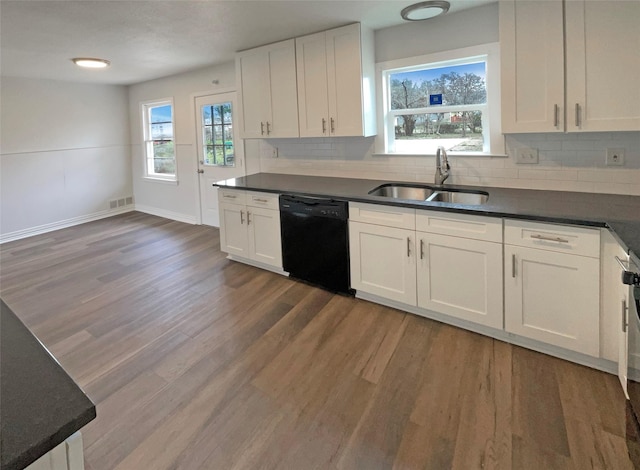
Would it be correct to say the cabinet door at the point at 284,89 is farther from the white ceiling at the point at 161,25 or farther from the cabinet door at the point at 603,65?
the cabinet door at the point at 603,65

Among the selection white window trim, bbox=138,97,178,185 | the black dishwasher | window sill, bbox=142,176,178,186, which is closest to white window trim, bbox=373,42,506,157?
the black dishwasher

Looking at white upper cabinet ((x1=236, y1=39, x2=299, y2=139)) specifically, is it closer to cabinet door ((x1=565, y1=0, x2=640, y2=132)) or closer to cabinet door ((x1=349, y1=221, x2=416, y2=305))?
cabinet door ((x1=349, y1=221, x2=416, y2=305))

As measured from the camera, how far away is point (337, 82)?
132 inches

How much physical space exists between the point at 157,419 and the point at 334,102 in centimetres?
274

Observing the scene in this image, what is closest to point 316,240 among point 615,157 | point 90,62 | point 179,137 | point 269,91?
point 269,91

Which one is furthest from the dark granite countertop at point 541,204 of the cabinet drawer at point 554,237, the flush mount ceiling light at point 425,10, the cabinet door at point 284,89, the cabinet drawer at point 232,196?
the flush mount ceiling light at point 425,10

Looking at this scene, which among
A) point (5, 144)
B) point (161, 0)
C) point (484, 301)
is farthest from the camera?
point (5, 144)

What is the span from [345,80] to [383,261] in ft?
5.25

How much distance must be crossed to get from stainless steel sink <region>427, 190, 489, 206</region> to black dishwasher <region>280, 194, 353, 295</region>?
0.74 metres

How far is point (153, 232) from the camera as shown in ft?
18.0

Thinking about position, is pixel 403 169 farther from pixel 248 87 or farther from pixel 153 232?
pixel 153 232

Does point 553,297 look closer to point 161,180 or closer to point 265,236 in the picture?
point 265,236

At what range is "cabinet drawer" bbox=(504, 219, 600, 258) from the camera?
2021 mm

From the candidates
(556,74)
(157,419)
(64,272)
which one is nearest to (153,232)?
(64,272)
